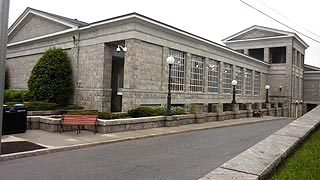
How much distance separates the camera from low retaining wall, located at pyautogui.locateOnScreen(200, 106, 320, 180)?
438cm

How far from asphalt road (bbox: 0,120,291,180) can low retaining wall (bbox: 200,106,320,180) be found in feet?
5.20

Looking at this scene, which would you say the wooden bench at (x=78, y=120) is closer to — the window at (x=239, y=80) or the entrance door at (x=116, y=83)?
the entrance door at (x=116, y=83)

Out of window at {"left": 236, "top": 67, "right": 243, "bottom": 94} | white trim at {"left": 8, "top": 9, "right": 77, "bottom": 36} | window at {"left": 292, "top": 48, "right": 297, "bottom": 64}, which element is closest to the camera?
white trim at {"left": 8, "top": 9, "right": 77, "bottom": 36}

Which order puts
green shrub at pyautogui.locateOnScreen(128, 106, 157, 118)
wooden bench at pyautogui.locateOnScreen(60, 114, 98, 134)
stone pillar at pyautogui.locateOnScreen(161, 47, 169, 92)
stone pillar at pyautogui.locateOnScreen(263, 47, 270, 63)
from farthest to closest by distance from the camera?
stone pillar at pyautogui.locateOnScreen(263, 47, 270, 63), stone pillar at pyautogui.locateOnScreen(161, 47, 169, 92), green shrub at pyautogui.locateOnScreen(128, 106, 157, 118), wooden bench at pyautogui.locateOnScreen(60, 114, 98, 134)

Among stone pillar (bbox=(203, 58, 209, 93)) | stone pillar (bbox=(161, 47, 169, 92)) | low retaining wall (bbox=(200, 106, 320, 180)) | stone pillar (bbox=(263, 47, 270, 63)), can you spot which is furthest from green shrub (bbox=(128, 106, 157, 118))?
stone pillar (bbox=(263, 47, 270, 63))

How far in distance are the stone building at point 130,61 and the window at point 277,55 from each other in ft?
36.9

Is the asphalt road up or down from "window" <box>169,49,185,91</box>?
down

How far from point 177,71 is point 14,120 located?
15.0m

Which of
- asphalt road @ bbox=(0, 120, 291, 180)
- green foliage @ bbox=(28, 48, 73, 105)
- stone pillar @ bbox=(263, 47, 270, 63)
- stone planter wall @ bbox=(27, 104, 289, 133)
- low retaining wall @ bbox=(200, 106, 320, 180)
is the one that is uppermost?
stone pillar @ bbox=(263, 47, 270, 63)

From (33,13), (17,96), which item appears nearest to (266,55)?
(33,13)

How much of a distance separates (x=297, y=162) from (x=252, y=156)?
1.09 meters

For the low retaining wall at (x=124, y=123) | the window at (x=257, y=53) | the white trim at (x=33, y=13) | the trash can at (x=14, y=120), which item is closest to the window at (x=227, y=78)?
the low retaining wall at (x=124, y=123)

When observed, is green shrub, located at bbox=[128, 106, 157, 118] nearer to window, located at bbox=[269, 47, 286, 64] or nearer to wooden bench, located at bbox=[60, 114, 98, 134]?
wooden bench, located at bbox=[60, 114, 98, 134]

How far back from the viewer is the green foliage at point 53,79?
23422 millimetres
